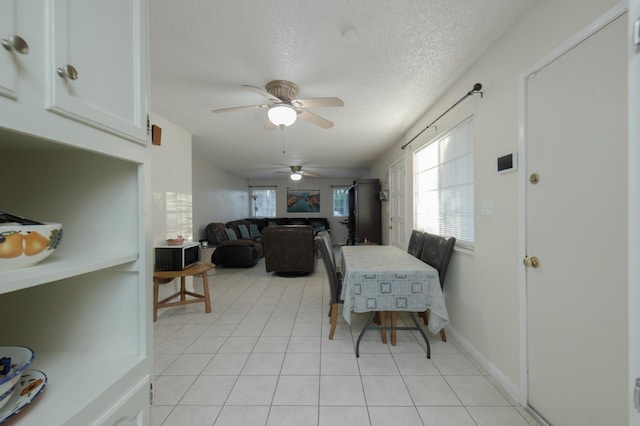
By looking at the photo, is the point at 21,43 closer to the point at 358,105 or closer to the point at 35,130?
the point at 35,130

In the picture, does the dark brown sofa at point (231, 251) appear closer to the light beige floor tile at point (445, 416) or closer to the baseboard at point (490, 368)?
the baseboard at point (490, 368)

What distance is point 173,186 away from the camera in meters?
3.38

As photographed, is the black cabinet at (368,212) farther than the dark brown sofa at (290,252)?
Yes

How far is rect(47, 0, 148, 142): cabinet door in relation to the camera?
50 centimetres

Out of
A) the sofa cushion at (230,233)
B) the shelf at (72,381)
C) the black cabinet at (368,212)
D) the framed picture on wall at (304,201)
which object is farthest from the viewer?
the framed picture on wall at (304,201)

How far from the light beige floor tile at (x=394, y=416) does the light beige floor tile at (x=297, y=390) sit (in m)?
0.37

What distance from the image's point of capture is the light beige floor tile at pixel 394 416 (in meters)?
1.45

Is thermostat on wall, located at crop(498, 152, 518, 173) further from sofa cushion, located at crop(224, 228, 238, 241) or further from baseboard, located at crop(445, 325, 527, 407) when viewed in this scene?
sofa cushion, located at crop(224, 228, 238, 241)

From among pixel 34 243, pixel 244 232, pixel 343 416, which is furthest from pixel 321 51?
pixel 244 232

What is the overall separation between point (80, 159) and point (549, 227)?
2100 mm

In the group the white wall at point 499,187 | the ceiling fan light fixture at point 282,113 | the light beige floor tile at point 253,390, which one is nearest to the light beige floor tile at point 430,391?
the white wall at point 499,187

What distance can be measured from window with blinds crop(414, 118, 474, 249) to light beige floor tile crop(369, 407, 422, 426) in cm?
139

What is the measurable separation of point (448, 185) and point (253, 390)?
2523 millimetres

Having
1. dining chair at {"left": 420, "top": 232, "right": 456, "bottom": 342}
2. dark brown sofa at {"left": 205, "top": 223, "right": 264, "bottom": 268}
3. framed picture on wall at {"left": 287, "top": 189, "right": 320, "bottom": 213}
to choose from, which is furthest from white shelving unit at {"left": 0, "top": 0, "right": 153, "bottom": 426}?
framed picture on wall at {"left": 287, "top": 189, "right": 320, "bottom": 213}
